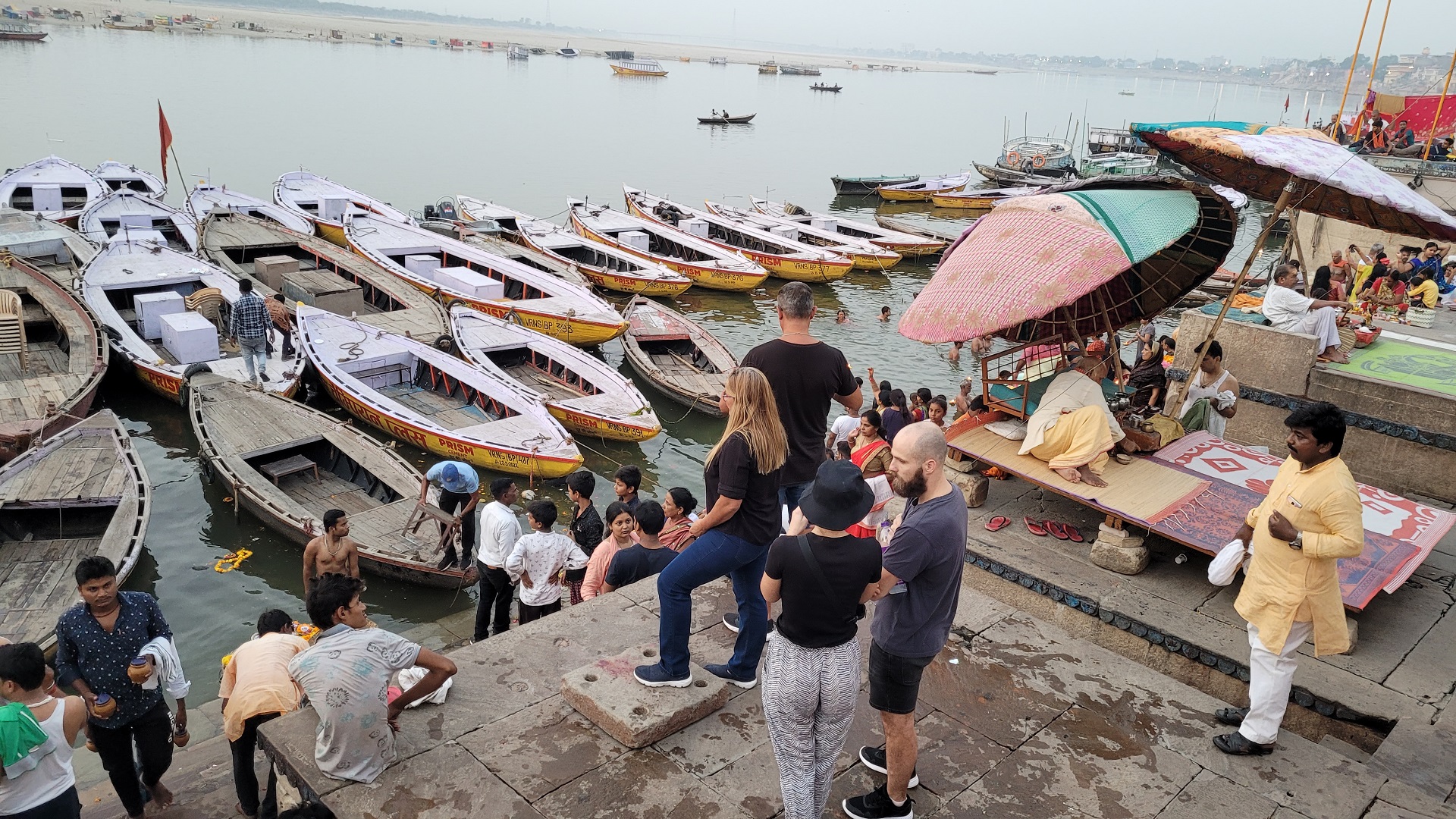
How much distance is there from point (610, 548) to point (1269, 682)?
4.32m

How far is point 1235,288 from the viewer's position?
6516 mm

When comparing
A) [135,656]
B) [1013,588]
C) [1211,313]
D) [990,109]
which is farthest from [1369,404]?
[990,109]

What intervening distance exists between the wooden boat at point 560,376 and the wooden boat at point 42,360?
5.65 m

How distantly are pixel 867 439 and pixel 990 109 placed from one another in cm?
14769

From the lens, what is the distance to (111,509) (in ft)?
33.6

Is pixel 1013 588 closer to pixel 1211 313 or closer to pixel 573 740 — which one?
pixel 573 740

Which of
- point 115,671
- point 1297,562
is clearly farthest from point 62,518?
point 1297,562

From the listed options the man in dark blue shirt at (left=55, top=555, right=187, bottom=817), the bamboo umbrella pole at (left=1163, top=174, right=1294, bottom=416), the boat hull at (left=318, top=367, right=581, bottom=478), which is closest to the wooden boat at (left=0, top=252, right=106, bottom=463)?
the boat hull at (left=318, top=367, right=581, bottom=478)

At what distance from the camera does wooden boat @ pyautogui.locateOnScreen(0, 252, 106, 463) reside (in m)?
11.9

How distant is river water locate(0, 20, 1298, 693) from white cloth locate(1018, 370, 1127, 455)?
691 centimetres

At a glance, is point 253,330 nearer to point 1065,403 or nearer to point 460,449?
point 460,449

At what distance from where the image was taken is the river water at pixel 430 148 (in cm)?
1152

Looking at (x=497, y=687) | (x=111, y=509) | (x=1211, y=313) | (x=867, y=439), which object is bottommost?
(x=111, y=509)

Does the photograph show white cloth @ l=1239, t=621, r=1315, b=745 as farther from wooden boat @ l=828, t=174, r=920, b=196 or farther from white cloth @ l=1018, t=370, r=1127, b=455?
wooden boat @ l=828, t=174, r=920, b=196
